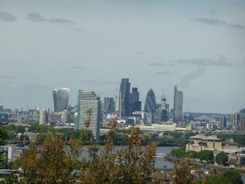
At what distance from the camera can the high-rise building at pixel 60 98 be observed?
5015 inches

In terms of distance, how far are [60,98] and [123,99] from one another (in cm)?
2288

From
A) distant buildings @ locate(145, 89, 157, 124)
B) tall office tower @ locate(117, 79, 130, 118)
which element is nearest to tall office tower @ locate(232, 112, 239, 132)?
distant buildings @ locate(145, 89, 157, 124)

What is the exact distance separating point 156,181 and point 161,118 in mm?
140495

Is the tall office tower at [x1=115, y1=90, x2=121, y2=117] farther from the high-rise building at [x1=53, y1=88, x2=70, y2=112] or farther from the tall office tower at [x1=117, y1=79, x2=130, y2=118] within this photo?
the high-rise building at [x1=53, y1=88, x2=70, y2=112]

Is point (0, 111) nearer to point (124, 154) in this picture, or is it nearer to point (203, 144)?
point (203, 144)

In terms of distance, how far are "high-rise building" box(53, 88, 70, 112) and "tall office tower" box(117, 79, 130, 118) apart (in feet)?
61.8

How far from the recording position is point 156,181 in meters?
7.70

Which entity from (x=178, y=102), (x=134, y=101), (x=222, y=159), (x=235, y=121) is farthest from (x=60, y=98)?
(x=222, y=159)

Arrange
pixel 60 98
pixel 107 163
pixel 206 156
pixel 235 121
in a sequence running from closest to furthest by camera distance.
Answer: pixel 107 163 < pixel 206 156 < pixel 235 121 < pixel 60 98

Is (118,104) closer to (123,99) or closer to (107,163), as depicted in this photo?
(123,99)

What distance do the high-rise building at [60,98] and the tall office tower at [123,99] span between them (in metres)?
18.8

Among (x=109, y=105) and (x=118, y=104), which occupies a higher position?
(x=118, y=104)

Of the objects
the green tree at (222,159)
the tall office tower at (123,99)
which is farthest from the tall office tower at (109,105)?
the green tree at (222,159)

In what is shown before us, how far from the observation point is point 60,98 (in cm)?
13000
